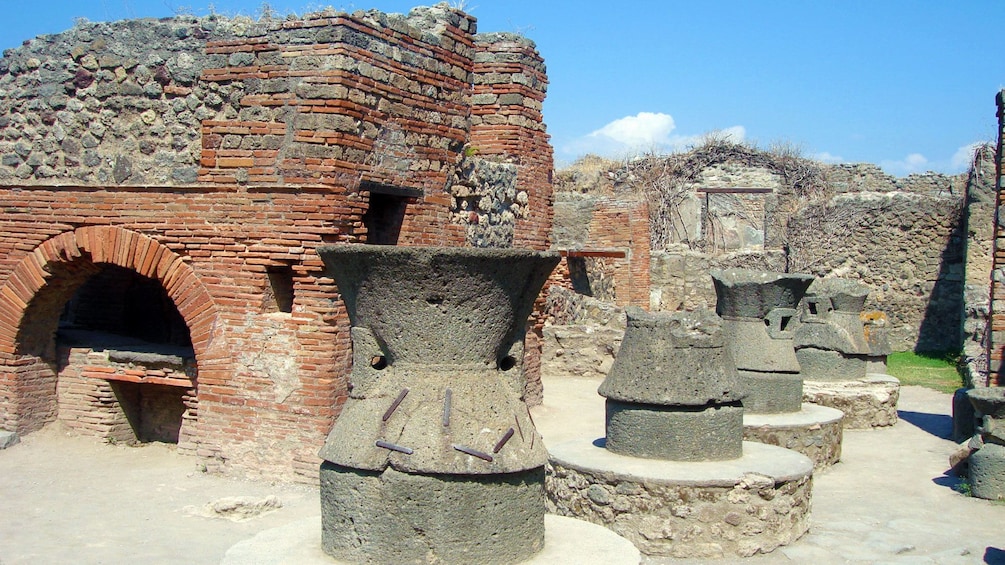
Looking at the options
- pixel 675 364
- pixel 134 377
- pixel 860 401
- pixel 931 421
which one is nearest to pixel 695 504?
pixel 675 364

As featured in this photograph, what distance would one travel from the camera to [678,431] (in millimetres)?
7000

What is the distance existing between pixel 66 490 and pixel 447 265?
5.18 metres

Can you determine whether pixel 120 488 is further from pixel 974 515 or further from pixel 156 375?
pixel 974 515

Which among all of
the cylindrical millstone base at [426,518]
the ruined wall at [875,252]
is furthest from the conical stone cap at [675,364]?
the ruined wall at [875,252]

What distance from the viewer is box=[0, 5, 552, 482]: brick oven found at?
8188 millimetres

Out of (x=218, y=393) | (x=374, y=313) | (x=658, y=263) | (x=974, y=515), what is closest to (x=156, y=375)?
(x=218, y=393)

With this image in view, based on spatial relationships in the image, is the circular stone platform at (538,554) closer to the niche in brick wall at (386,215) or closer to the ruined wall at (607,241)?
the niche in brick wall at (386,215)

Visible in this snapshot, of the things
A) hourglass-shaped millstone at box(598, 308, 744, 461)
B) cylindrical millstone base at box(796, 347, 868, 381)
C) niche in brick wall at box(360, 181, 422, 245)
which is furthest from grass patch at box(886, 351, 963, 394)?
niche in brick wall at box(360, 181, 422, 245)

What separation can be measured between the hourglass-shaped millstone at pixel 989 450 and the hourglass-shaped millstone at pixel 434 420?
17.1ft

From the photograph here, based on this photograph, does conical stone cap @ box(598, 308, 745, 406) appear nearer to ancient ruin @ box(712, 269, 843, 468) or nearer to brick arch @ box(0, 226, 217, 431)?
ancient ruin @ box(712, 269, 843, 468)

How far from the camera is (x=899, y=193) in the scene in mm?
21297

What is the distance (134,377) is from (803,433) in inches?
244

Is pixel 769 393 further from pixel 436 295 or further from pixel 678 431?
pixel 436 295

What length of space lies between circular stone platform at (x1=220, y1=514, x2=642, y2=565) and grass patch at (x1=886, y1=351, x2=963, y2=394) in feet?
38.7
